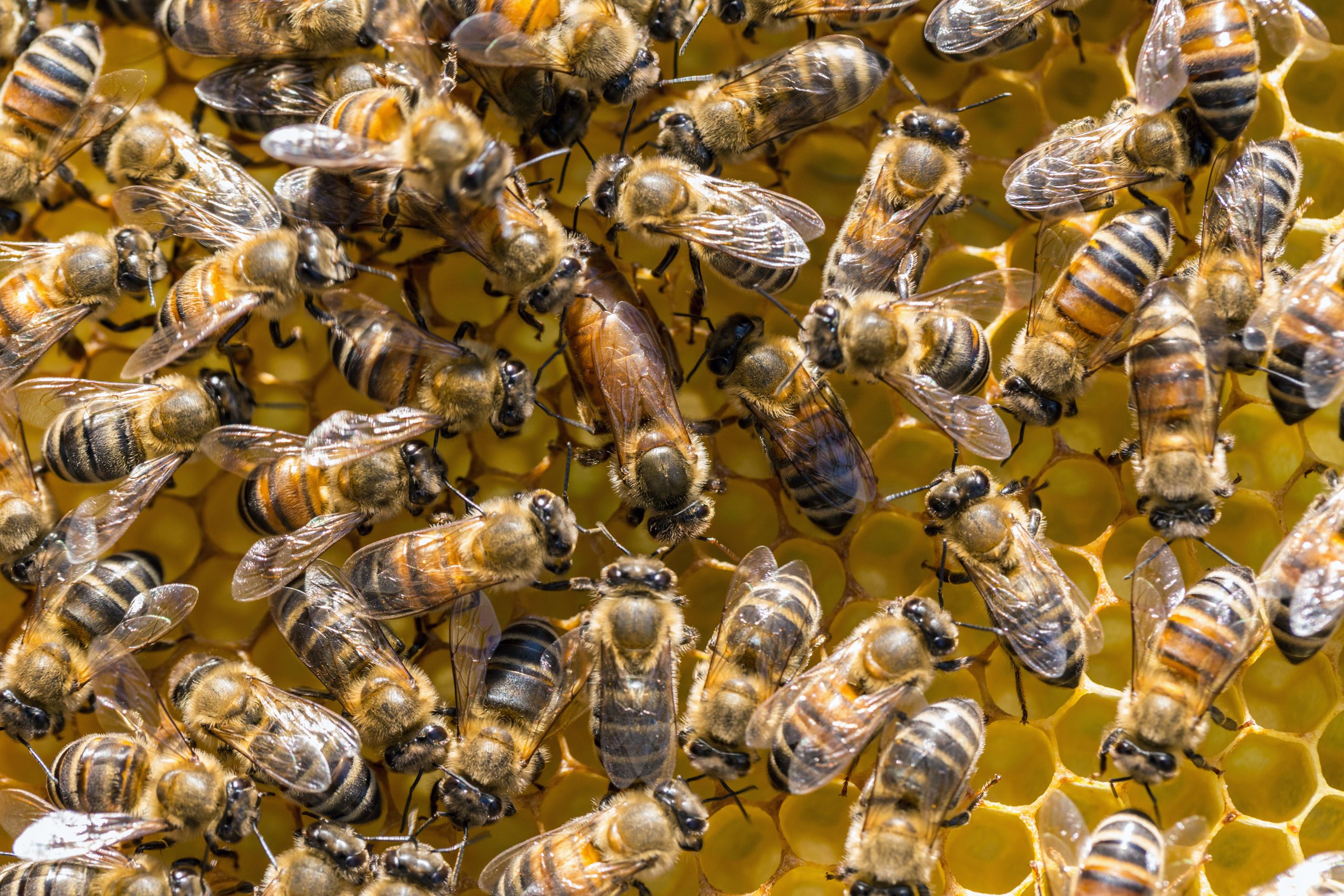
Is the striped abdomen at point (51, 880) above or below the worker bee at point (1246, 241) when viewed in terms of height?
below

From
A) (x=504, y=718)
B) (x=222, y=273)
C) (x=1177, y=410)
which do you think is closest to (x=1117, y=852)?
(x=1177, y=410)

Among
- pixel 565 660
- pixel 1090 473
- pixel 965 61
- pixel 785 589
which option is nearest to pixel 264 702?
pixel 565 660

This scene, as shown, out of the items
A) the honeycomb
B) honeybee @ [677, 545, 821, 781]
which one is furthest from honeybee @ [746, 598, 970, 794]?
the honeycomb

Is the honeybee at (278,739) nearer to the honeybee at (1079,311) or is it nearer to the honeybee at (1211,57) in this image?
the honeybee at (1079,311)

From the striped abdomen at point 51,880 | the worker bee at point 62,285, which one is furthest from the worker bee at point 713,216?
the striped abdomen at point 51,880

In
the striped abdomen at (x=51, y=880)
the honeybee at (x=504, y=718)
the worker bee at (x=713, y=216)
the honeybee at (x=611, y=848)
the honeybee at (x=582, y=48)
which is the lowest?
the striped abdomen at (x=51, y=880)

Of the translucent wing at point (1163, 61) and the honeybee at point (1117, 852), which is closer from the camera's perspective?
the honeybee at point (1117, 852)

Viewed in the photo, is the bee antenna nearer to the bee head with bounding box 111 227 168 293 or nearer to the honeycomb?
the honeycomb

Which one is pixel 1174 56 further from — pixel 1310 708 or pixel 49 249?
pixel 49 249
